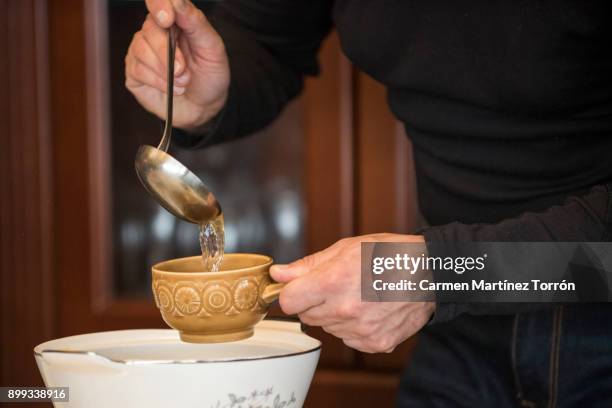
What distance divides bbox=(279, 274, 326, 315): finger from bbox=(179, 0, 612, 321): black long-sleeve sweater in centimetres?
7

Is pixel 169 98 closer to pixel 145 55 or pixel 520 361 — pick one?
pixel 145 55

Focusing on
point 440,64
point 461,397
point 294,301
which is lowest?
point 461,397

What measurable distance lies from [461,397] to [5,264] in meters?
0.80

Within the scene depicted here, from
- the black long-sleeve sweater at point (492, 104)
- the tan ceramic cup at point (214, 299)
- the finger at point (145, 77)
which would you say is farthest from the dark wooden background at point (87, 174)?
the tan ceramic cup at point (214, 299)

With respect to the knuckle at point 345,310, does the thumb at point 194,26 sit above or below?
above

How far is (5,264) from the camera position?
1259mm

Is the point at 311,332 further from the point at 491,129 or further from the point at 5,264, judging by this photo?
the point at 5,264

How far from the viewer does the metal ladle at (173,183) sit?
0.52 metres

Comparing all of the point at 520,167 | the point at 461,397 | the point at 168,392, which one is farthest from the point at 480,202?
the point at 168,392

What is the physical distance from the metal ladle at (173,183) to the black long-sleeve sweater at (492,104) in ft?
0.43

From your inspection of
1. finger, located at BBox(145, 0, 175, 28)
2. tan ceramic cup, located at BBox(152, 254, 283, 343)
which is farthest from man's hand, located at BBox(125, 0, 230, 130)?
tan ceramic cup, located at BBox(152, 254, 283, 343)

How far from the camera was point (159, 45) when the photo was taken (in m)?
0.58

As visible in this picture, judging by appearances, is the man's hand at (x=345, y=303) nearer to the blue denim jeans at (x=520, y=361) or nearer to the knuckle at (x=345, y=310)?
the knuckle at (x=345, y=310)

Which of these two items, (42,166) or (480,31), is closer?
(480,31)
